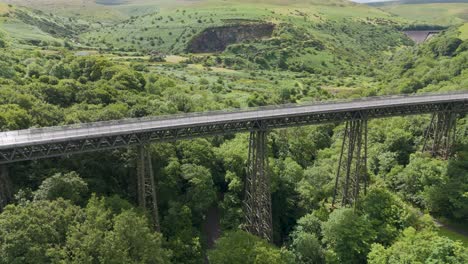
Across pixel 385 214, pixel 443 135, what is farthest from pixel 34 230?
pixel 443 135

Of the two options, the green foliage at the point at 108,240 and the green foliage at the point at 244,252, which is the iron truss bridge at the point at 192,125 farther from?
the green foliage at the point at 244,252

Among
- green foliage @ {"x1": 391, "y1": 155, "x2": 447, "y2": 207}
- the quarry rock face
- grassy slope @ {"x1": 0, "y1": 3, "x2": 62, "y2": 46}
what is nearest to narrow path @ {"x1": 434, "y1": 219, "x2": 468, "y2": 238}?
green foliage @ {"x1": 391, "y1": 155, "x2": 447, "y2": 207}

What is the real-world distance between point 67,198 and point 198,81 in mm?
74674

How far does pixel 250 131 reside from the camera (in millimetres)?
43969

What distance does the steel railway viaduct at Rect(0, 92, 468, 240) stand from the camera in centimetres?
3662

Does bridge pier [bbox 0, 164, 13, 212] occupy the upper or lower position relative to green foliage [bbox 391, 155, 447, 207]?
upper

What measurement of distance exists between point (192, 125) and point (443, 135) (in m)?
42.8

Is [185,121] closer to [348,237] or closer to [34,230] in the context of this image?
[34,230]

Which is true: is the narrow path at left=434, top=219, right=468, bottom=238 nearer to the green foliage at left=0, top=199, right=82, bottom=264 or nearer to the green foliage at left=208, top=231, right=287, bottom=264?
the green foliage at left=208, top=231, right=287, bottom=264

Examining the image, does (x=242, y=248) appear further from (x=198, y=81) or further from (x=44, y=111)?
(x=198, y=81)

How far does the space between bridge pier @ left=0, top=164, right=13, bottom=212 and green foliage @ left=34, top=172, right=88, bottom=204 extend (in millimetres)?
2751

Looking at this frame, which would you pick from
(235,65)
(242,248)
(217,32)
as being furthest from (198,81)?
(217,32)

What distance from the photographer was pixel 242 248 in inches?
1528

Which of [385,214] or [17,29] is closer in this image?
[385,214]
